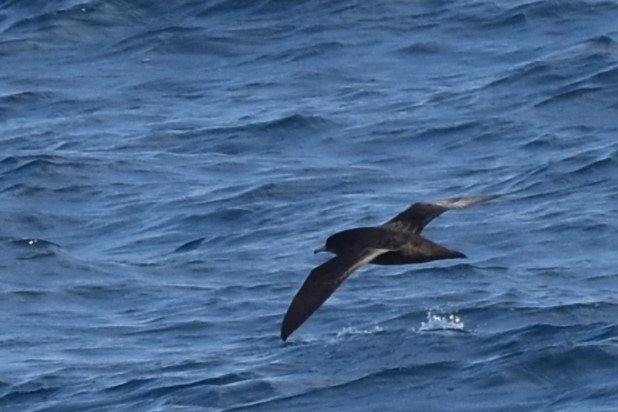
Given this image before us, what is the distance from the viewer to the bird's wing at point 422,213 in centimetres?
1338

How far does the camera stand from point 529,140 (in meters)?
17.9

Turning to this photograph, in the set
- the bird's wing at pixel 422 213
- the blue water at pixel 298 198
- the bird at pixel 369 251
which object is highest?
the bird at pixel 369 251

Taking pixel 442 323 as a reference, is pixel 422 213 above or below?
above

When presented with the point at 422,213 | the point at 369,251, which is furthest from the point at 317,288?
the point at 422,213

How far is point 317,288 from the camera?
38.3ft

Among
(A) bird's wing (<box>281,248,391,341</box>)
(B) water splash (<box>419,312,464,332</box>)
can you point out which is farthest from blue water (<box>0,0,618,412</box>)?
(A) bird's wing (<box>281,248,391,341</box>)

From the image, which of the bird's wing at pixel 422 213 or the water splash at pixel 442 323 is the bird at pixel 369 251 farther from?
the water splash at pixel 442 323

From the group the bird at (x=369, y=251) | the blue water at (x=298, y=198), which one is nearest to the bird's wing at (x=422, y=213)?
the bird at (x=369, y=251)

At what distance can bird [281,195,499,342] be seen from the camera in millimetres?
11609

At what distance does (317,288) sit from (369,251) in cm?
91

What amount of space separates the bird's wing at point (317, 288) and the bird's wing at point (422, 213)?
3.37 ft

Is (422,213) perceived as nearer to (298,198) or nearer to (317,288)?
(317,288)

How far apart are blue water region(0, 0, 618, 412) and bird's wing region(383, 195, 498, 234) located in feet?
2.80

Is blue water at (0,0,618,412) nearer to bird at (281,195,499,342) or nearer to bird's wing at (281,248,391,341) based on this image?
bird at (281,195,499,342)
